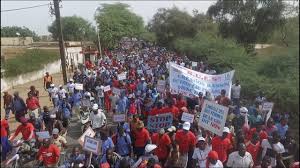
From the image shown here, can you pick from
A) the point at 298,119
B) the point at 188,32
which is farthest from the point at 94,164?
the point at 188,32

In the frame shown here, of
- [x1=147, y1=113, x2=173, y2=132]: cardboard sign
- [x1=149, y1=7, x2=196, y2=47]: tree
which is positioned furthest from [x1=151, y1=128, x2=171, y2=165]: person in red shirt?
[x1=149, y1=7, x2=196, y2=47]: tree

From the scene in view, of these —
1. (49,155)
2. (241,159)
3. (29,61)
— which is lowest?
(29,61)

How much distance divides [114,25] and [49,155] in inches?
2049

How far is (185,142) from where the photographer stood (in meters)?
9.66

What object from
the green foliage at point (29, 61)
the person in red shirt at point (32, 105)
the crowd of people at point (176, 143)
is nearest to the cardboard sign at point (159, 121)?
the crowd of people at point (176, 143)

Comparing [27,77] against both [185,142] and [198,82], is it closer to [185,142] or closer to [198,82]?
[198,82]

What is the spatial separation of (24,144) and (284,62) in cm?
1035

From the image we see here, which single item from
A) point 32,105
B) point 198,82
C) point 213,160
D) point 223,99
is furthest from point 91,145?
point 32,105

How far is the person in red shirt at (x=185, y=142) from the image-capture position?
9648 mm

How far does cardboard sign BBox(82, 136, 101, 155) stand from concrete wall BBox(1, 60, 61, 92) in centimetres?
2603

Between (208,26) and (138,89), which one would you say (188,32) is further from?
(138,89)

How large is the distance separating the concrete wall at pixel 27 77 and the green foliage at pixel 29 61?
0.36 m

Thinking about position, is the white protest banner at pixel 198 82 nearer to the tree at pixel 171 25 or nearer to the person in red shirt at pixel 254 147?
the person in red shirt at pixel 254 147

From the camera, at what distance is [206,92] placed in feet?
44.5
